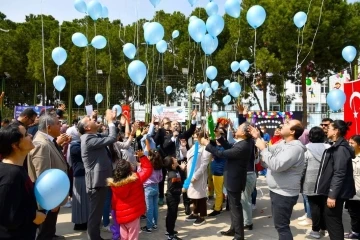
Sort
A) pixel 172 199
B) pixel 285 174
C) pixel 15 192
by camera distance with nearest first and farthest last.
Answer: pixel 15 192, pixel 285 174, pixel 172 199

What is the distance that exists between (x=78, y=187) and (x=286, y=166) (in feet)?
9.98

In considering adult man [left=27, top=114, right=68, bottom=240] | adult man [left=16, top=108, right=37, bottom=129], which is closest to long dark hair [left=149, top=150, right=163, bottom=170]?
adult man [left=27, top=114, right=68, bottom=240]

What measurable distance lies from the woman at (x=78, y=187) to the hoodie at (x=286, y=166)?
2.72 metres

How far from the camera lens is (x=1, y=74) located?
24.4 m

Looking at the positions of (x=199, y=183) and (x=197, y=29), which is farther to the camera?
(x=197, y=29)

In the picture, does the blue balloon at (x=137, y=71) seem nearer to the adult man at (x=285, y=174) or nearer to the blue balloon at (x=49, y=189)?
the adult man at (x=285, y=174)

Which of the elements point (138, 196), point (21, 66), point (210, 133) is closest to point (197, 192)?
point (210, 133)

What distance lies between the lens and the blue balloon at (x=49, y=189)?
104 inches

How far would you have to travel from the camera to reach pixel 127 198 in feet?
14.6

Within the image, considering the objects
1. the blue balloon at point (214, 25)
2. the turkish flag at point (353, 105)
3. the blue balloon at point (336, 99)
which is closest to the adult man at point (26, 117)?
the blue balloon at point (214, 25)

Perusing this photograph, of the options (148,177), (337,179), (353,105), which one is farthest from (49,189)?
(353,105)

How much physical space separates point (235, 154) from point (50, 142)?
2331 mm

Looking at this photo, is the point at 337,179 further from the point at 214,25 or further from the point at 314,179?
the point at 214,25

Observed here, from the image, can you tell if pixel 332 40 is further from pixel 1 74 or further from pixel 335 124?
pixel 1 74
